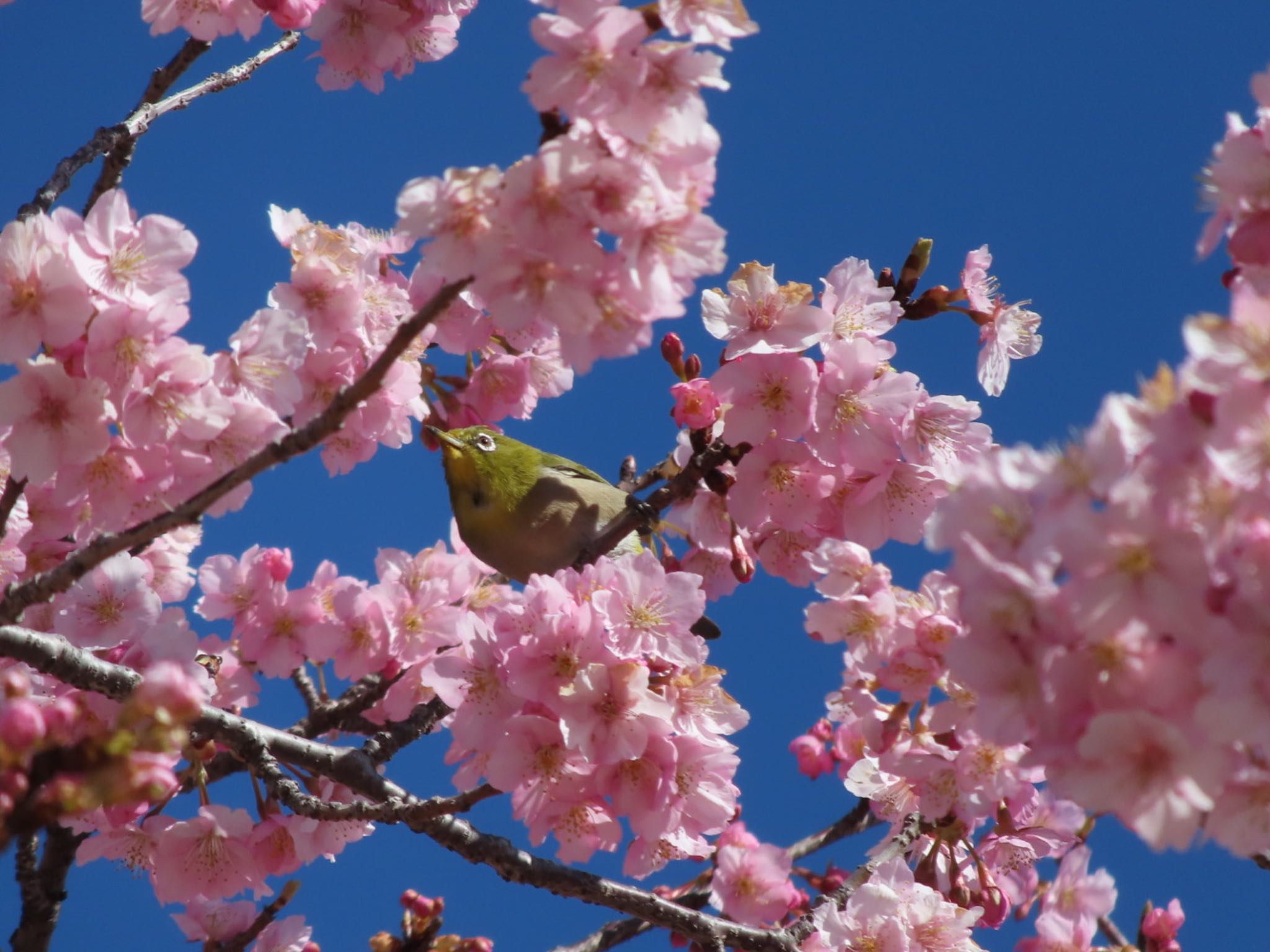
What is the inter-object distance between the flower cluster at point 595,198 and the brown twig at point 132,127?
1721 mm

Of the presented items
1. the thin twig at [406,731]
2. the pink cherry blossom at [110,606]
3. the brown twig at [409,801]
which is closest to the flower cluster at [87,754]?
the brown twig at [409,801]

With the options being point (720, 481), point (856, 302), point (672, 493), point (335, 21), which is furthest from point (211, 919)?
point (335, 21)

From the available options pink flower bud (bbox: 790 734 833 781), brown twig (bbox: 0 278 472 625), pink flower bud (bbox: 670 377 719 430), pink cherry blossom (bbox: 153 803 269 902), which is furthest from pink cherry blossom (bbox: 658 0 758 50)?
pink flower bud (bbox: 790 734 833 781)

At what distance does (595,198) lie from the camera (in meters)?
2.05

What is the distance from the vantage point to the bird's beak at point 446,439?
15.2ft

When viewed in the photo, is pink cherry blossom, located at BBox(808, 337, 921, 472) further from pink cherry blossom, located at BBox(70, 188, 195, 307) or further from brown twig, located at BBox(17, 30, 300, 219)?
brown twig, located at BBox(17, 30, 300, 219)

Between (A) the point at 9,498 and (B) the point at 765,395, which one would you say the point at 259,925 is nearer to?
(A) the point at 9,498

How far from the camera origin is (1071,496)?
5.03 feet

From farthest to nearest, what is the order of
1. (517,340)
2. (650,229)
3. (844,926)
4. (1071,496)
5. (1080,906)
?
(1080,906), (844,926), (517,340), (650,229), (1071,496)

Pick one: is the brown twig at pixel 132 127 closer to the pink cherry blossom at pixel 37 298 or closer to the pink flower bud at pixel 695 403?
the pink cherry blossom at pixel 37 298

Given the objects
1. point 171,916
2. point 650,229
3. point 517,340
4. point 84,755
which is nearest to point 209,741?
point 171,916

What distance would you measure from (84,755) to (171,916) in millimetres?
2386

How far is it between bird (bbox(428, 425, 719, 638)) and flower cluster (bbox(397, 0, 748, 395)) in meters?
2.21

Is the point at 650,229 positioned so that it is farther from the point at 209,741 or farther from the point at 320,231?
the point at 209,741
